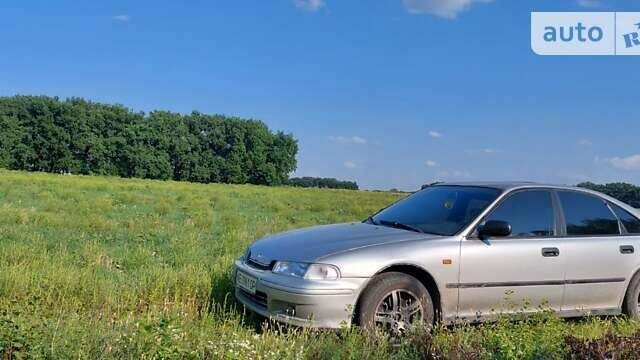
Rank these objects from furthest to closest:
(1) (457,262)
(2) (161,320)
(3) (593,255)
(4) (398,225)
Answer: (4) (398,225) → (3) (593,255) → (1) (457,262) → (2) (161,320)

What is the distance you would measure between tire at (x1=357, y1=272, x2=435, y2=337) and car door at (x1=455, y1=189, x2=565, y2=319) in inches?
18.2

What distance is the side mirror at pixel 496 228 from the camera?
5.63m

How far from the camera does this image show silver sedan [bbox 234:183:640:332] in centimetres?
513

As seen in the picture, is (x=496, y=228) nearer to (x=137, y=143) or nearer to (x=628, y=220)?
(x=628, y=220)

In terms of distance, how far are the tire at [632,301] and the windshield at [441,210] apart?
6.06 ft

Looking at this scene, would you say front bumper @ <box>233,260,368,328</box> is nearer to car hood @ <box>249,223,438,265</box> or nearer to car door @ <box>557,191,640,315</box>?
car hood @ <box>249,223,438,265</box>

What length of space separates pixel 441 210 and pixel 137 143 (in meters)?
83.5

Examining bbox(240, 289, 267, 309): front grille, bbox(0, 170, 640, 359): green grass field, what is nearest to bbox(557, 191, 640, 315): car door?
bbox(0, 170, 640, 359): green grass field

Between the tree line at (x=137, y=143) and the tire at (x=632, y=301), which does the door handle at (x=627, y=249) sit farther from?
the tree line at (x=137, y=143)

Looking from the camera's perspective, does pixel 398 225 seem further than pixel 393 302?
Yes

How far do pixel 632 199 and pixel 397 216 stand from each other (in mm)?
3931

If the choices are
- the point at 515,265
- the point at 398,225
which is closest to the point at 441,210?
the point at 398,225

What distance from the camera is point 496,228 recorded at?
562cm

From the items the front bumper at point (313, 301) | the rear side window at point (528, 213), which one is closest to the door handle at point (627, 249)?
the rear side window at point (528, 213)
